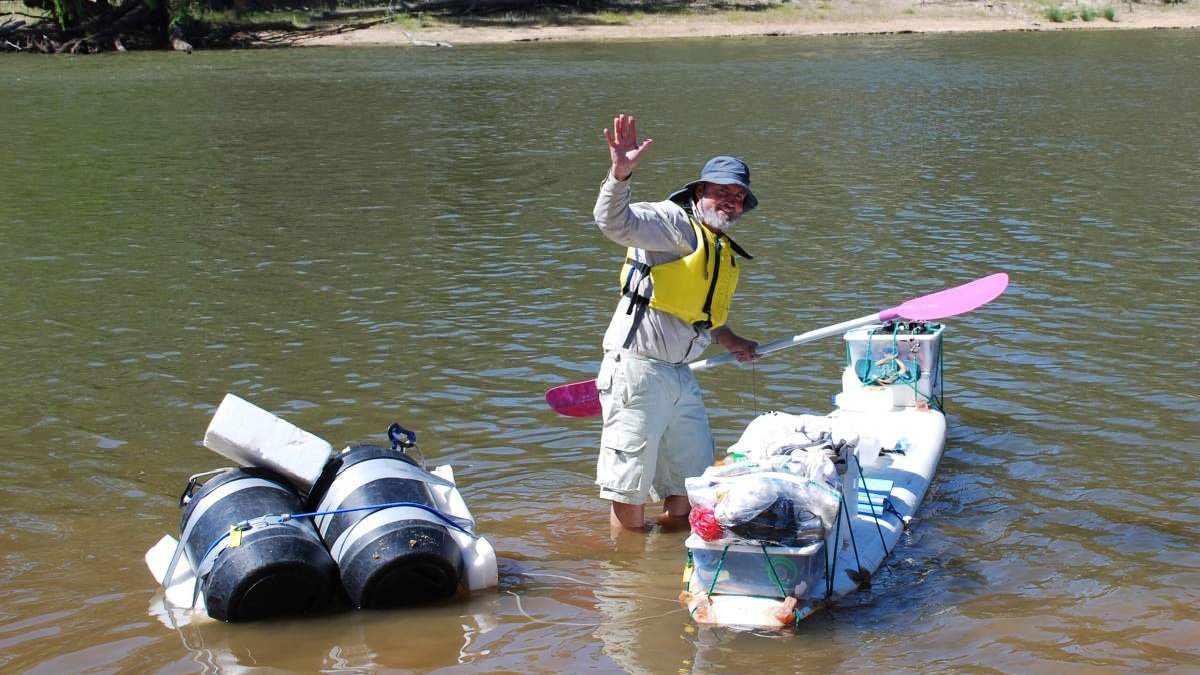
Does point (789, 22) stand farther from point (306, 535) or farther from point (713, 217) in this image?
point (306, 535)

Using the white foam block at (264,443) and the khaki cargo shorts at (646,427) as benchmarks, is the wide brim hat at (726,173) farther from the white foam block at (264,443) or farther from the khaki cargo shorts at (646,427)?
the white foam block at (264,443)

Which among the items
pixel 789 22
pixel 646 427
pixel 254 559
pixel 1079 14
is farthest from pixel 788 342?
pixel 1079 14

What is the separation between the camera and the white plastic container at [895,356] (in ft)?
24.4

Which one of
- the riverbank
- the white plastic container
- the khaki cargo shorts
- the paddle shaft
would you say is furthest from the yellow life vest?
the riverbank

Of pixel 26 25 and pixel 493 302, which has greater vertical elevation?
pixel 26 25

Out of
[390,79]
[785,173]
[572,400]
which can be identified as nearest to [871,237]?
[785,173]

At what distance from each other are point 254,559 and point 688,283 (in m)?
2.17

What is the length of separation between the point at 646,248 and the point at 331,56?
34.3 meters

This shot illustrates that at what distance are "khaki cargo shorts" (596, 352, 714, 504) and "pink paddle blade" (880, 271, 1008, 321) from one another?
1.27 metres

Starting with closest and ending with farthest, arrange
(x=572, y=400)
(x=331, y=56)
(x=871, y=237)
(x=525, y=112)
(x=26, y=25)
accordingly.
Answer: (x=572, y=400) → (x=871, y=237) → (x=525, y=112) → (x=331, y=56) → (x=26, y=25)

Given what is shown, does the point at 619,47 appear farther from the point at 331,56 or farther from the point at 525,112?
the point at 525,112

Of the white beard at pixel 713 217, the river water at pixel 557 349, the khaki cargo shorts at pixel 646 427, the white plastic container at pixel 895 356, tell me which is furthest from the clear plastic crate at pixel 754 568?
the white plastic container at pixel 895 356

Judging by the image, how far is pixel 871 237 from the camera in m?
13.4

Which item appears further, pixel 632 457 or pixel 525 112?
pixel 525 112
